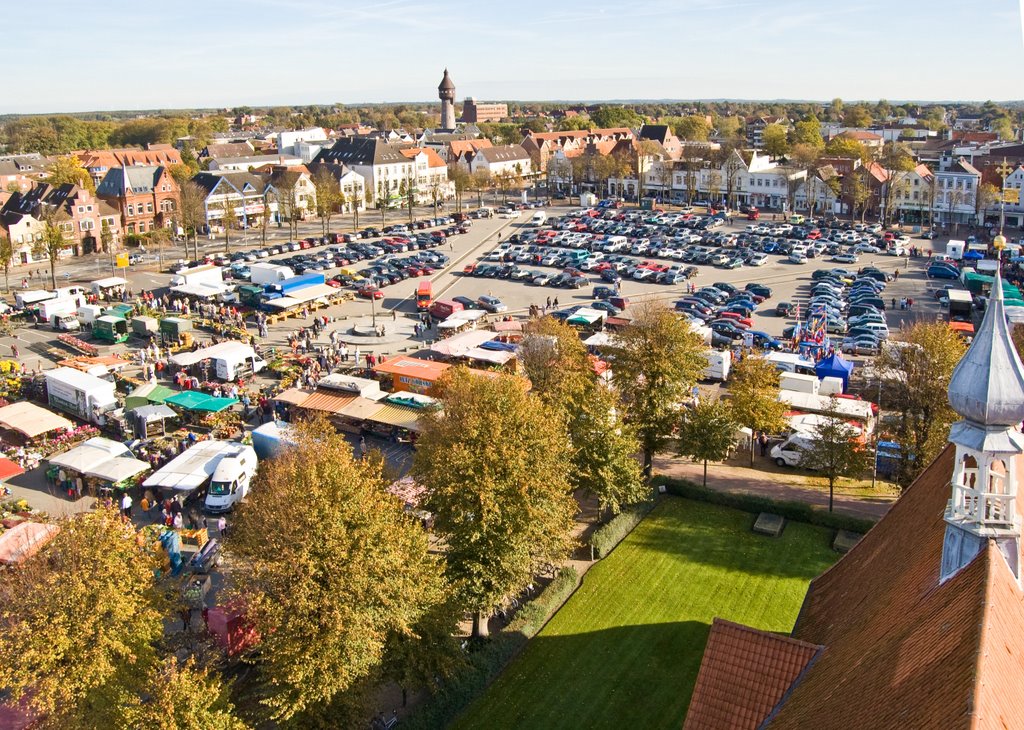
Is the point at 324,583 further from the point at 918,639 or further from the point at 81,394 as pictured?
the point at 81,394

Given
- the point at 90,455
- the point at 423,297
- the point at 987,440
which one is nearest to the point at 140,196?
the point at 423,297

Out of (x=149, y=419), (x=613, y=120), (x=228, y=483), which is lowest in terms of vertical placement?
(x=228, y=483)

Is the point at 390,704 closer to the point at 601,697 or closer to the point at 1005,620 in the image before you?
the point at 601,697

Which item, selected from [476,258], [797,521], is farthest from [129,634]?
[476,258]

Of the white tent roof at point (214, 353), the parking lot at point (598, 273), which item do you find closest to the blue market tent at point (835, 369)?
the parking lot at point (598, 273)

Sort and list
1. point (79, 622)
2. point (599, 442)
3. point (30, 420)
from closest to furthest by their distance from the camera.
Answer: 1. point (79, 622)
2. point (599, 442)
3. point (30, 420)

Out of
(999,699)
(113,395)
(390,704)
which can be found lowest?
(390,704)

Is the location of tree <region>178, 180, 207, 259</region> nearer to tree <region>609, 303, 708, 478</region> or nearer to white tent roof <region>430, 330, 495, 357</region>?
white tent roof <region>430, 330, 495, 357</region>

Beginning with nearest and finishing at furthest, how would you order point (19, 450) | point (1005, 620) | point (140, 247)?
1. point (1005, 620)
2. point (19, 450)
3. point (140, 247)
